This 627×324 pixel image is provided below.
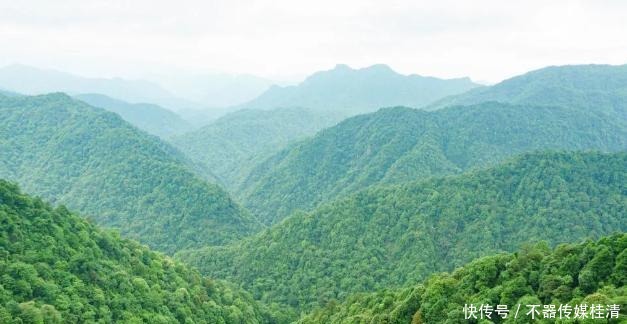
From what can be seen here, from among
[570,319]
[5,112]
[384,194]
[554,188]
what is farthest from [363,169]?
[570,319]

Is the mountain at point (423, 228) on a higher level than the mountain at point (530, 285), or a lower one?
lower

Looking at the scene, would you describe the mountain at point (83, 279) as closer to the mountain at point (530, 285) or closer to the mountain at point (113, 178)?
the mountain at point (530, 285)

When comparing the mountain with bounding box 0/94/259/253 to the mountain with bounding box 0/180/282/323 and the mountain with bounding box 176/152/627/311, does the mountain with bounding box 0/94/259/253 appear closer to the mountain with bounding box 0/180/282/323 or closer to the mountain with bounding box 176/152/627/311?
the mountain with bounding box 176/152/627/311

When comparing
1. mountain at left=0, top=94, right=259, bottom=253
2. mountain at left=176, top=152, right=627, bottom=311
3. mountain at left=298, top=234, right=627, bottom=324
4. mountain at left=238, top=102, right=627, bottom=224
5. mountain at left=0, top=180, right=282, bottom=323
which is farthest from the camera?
mountain at left=238, top=102, right=627, bottom=224

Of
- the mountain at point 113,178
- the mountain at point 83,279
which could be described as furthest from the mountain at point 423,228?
the mountain at point 83,279

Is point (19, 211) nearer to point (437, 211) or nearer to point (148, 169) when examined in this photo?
point (437, 211)

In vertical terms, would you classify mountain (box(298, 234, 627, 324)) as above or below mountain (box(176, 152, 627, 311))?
above

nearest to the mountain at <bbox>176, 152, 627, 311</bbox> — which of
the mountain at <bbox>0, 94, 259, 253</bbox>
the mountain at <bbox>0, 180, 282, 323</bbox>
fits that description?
the mountain at <bbox>0, 94, 259, 253</bbox>

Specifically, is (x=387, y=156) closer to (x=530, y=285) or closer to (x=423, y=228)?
(x=423, y=228)
